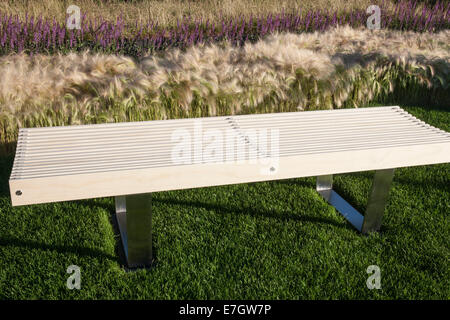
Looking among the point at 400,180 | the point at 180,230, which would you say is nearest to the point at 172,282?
the point at 180,230

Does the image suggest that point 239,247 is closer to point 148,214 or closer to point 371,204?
point 148,214

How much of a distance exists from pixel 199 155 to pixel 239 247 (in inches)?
27.4

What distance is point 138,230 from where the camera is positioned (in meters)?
2.22

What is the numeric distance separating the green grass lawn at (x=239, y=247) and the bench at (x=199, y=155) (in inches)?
6.5

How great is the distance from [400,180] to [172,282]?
1.97 metres

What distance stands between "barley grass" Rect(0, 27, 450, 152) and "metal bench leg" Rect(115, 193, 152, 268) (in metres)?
1.27

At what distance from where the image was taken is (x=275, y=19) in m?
5.68

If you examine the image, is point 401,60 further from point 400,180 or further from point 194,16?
point 194,16

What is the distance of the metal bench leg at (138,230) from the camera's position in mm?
2121
